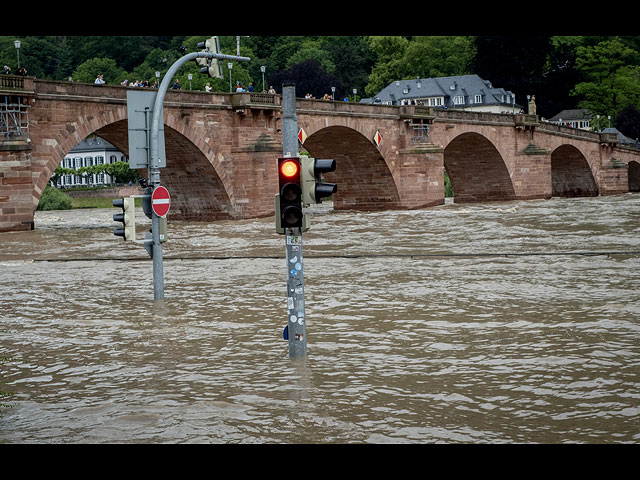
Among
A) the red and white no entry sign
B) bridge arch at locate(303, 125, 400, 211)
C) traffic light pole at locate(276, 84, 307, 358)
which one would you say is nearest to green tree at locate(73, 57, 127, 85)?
bridge arch at locate(303, 125, 400, 211)

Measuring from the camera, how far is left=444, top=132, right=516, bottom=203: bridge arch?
5497cm

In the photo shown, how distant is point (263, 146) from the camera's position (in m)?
38.2

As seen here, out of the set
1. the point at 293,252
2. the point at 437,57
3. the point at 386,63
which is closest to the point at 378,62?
the point at 386,63

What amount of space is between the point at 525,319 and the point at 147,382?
5.44m

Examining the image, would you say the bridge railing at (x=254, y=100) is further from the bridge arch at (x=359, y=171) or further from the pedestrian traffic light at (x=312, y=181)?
the pedestrian traffic light at (x=312, y=181)

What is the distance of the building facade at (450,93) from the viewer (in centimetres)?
9512

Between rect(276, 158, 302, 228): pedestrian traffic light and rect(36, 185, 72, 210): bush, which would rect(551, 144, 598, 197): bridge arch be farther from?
rect(276, 158, 302, 228): pedestrian traffic light

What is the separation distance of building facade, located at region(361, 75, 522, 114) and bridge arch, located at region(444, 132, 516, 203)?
39007mm

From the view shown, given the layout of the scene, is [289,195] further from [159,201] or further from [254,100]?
[254,100]

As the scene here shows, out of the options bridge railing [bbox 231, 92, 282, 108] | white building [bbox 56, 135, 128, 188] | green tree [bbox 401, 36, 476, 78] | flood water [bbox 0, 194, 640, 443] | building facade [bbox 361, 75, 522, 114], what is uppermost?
green tree [bbox 401, 36, 476, 78]

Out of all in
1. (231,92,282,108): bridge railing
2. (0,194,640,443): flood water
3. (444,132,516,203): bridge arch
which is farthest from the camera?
(444,132,516,203): bridge arch

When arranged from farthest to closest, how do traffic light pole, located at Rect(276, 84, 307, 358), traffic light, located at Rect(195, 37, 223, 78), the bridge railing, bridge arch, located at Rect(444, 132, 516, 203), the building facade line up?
the building facade < bridge arch, located at Rect(444, 132, 516, 203) < the bridge railing < traffic light, located at Rect(195, 37, 223, 78) < traffic light pole, located at Rect(276, 84, 307, 358)

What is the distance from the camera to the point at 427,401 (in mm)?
8008

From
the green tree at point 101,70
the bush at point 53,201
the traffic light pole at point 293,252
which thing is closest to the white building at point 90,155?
the green tree at point 101,70
